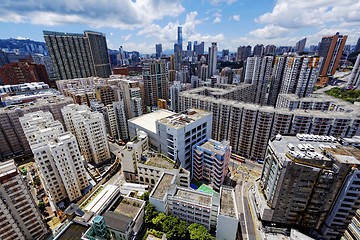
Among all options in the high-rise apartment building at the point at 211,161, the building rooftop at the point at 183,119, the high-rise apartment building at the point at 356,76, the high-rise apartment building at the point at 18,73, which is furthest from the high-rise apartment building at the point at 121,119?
the high-rise apartment building at the point at 356,76

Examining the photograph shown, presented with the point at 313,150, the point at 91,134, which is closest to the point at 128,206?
the point at 91,134

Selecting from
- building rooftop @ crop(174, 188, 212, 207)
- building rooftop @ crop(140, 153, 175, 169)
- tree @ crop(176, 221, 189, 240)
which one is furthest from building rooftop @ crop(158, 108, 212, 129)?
tree @ crop(176, 221, 189, 240)

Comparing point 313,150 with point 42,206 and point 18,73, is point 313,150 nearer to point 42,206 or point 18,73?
point 42,206

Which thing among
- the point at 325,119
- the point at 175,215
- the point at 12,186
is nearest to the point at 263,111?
the point at 325,119

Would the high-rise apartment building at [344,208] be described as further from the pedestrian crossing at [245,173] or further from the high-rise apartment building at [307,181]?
the pedestrian crossing at [245,173]

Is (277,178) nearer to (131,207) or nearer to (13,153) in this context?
(131,207)

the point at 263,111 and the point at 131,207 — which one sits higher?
the point at 263,111

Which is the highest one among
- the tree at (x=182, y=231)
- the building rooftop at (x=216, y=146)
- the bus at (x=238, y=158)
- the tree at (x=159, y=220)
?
the building rooftop at (x=216, y=146)
